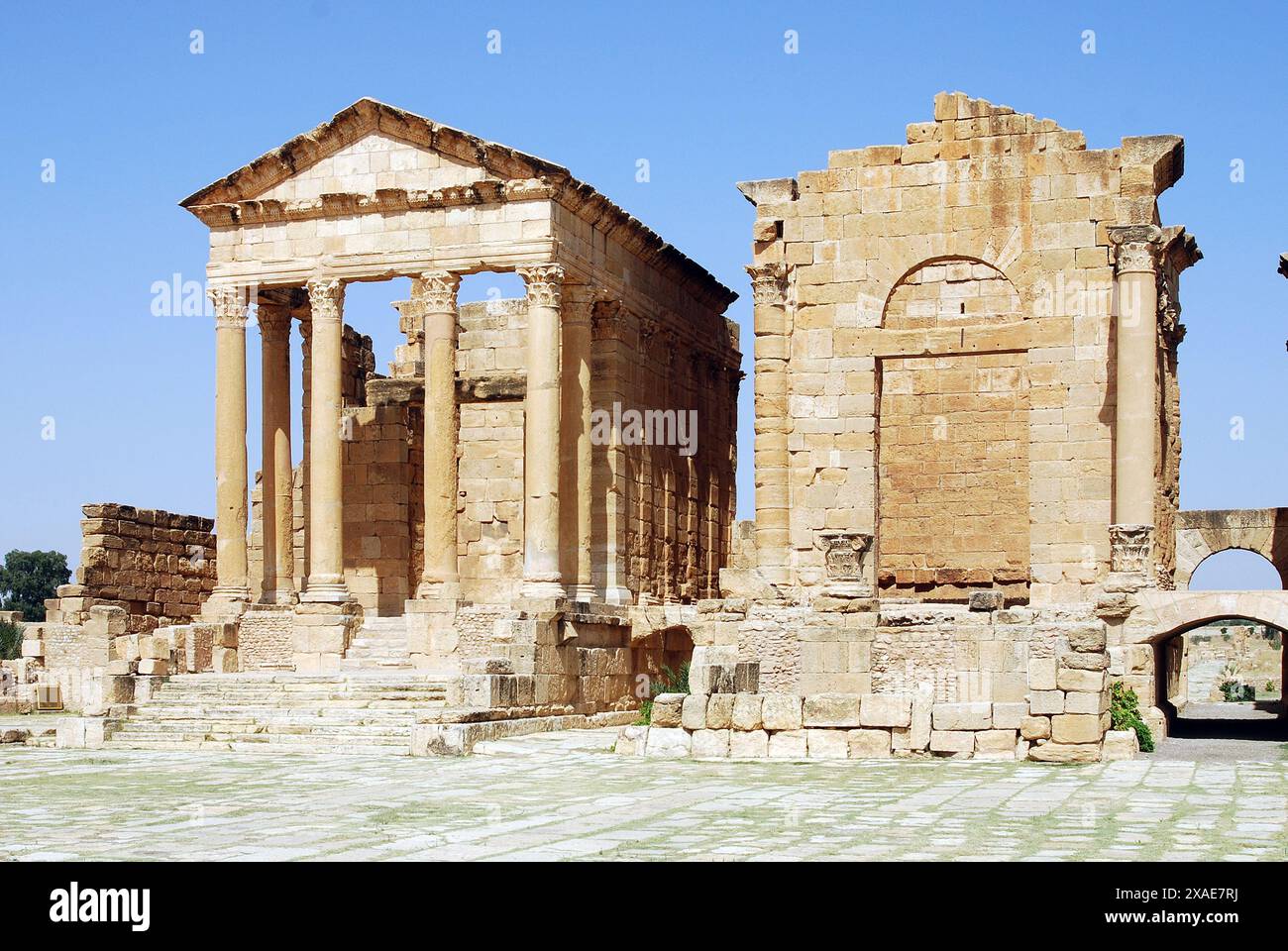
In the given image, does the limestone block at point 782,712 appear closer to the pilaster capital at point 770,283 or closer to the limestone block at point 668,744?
the limestone block at point 668,744

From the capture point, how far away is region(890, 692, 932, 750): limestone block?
18797mm

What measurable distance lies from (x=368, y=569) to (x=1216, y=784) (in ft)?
62.8

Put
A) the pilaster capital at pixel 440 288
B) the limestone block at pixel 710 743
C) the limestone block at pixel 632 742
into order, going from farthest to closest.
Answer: the pilaster capital at pixel 440 288 < the limestone block at pixel 632 742 < the limestone block at pixel 710 743

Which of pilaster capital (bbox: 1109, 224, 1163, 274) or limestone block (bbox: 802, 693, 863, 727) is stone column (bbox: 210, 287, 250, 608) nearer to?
limestone block (bbox: 802, 693, 863, 727)

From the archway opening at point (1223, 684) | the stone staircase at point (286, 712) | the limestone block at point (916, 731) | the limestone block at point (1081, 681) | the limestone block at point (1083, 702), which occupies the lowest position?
the archway opening at point (1223, 684)

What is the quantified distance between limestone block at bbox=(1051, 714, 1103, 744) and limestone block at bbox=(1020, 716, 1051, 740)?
0.24ft

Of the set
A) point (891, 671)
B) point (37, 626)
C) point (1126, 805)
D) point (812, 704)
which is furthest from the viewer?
point (37, 626)

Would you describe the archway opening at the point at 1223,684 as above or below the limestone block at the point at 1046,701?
below

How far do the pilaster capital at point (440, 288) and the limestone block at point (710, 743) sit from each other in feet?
36.2

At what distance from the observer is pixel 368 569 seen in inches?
1259

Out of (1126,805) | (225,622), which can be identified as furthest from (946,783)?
(225,622)

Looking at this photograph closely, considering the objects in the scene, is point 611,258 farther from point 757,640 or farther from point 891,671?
point 891,671

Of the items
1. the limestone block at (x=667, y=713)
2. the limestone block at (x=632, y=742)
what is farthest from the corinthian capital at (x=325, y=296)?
the limestone block at (x=667, y=713)

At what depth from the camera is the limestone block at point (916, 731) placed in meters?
18.8
